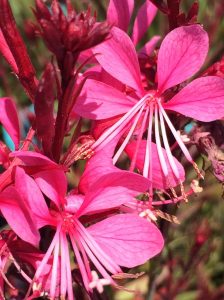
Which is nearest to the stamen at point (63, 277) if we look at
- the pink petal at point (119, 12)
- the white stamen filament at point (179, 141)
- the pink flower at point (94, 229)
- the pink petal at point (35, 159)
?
the pink flower at point (94, 229)

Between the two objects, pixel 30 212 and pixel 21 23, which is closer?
pixel 30 212

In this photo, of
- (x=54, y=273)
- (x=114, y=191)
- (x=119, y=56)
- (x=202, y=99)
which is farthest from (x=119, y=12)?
(x=54, y=273)

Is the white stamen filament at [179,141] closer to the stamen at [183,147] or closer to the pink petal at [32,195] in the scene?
the stamen at [183,147]

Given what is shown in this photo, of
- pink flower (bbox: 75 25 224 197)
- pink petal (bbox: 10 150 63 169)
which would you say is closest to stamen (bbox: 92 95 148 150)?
pink flower (bbox: 75 25 224 197)

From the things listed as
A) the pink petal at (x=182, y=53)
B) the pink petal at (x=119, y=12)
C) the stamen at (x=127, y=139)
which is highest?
the pink petal at (x=119, y=12)

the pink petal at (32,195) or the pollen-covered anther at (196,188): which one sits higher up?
the pink petal at (32,195)

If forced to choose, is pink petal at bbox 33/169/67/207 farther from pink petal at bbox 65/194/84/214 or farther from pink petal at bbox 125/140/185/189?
pink petal at bbox 125/140/185/189

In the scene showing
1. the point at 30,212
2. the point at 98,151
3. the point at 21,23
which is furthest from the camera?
the point at 21,23

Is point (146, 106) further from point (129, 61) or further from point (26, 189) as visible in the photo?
point (26, 189)

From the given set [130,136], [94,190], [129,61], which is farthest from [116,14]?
[94,190]
